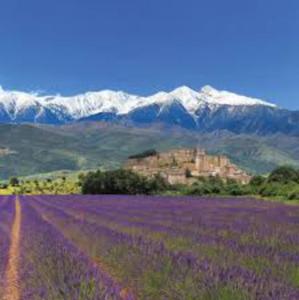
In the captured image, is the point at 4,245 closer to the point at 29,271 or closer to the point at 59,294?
the point at 29,271

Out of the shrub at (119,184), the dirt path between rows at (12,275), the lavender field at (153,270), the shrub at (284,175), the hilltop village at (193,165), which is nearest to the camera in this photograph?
the lavender field at (153,270)

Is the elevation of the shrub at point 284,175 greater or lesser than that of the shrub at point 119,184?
greater

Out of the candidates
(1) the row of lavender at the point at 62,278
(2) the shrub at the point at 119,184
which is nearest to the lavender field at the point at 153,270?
(1) the row of lavender at the point at 62,278

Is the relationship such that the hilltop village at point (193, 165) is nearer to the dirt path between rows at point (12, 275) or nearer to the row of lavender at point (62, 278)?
the dirt path between rows at point (12, 275)

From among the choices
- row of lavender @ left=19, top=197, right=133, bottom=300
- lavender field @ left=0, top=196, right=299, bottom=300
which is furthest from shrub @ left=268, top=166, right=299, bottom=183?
row of lavender @ left=19, top=197, right=133, bottom=300

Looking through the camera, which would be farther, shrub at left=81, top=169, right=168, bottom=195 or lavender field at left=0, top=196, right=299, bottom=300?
shrub at left=81, top=169, right=168, bottom=195

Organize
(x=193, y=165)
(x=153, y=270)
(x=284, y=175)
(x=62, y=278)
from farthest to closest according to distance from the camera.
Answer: (x=193, y=165) < (x=284, y=175) < (x=153, y=270) < (x=62, y=278)

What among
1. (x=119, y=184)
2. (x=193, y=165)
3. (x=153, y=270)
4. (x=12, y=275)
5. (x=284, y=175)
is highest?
(x=193, y=165)

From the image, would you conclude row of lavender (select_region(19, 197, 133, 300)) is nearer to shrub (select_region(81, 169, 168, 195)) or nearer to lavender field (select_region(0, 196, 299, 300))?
lavender field (select_region(0, 196, 299, 300))

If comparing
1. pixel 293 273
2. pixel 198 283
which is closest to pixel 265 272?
pixel 293 273

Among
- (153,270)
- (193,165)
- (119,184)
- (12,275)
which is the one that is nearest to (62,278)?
(153,270)

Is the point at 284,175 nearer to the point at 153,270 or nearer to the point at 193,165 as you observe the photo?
the point at 153,270

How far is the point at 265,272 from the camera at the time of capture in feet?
23.2

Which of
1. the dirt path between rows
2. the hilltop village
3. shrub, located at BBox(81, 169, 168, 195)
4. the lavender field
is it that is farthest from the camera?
the hilltop village
